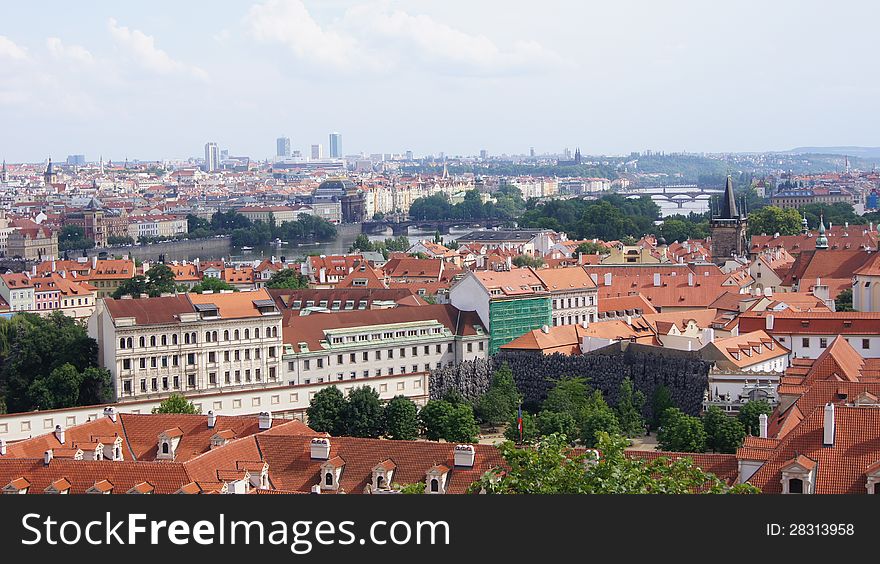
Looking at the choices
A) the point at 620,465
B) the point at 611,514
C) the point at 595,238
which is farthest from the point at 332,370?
the point at 595,238

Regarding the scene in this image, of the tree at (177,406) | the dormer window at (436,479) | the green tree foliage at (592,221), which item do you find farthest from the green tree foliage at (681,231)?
the dormer window at (436,479)

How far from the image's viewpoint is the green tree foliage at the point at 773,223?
315 ft

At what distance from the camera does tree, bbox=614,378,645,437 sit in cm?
3928

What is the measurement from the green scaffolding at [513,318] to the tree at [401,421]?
10.4 metres

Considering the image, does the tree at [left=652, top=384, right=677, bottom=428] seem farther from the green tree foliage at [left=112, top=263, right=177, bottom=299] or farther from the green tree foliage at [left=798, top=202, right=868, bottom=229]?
the green tree foliage at [left=798, top=202, right=868, bottom=229]

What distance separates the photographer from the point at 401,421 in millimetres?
37375

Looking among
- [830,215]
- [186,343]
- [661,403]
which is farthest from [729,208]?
[186,343]

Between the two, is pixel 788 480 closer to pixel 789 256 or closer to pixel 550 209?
pixel 789 256

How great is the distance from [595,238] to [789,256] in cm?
3956

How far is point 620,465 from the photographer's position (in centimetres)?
1683

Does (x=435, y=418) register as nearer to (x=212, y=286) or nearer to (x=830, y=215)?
(x=212, y=286)

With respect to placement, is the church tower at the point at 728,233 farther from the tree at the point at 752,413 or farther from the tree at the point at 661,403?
the tree at the point at 752,413

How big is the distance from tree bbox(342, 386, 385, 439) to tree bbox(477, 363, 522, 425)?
14.8 ft

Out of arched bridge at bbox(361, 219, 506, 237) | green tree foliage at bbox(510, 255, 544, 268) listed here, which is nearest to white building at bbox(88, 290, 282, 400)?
green tree foliage at bbox(510, 255, 544, 268)
